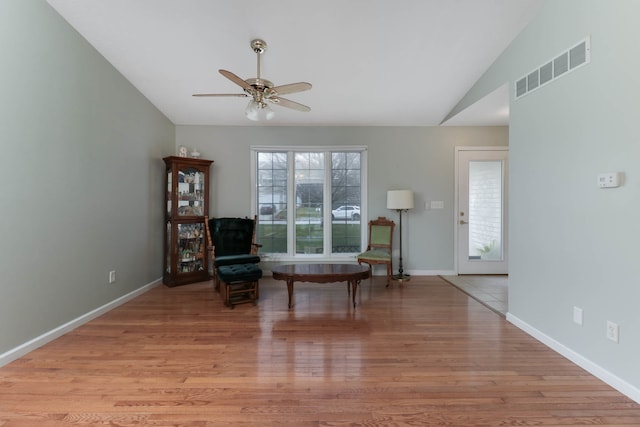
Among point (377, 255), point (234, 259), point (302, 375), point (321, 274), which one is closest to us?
point (302, 375)

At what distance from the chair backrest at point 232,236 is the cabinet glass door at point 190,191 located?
0.46m

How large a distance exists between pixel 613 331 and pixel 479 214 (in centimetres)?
310

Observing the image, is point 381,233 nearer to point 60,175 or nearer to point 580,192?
point 580,192

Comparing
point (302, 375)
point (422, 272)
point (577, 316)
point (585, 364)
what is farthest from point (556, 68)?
point (422, 272)

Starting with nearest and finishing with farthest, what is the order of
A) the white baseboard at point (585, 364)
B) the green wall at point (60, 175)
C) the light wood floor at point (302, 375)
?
the light wood floor at point (302, 375), the white baseboard at point (585, 364), the green wall at point (60, 175)

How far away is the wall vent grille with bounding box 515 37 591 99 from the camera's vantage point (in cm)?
212

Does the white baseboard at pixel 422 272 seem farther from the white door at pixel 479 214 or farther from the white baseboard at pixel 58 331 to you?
the white baseboard at pixel 58 331

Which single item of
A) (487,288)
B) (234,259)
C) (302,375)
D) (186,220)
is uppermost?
(186,220)

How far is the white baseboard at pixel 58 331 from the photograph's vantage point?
7.19 feet

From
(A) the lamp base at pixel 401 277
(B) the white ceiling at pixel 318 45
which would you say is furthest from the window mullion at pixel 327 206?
(A) the lamp base at pixel 401 277

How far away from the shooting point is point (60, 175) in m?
2.66

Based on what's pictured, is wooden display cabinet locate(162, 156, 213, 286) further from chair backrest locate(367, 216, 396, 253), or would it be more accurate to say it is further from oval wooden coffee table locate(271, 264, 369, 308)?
chair backrest locate(367, 216, 396, 253)

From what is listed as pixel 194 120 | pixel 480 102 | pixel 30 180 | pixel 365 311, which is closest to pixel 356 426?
pixel 365 311

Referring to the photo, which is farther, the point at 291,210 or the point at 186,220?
the point at 291,210
